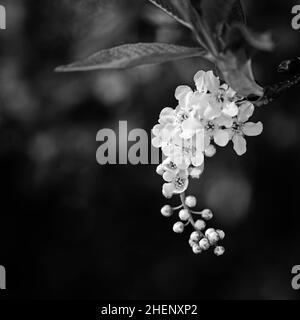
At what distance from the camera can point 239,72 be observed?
917 millimetres

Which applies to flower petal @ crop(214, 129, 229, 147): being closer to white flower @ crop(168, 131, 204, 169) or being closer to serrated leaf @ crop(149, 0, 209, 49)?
white flower @ crop(168, 131, 204, 169)

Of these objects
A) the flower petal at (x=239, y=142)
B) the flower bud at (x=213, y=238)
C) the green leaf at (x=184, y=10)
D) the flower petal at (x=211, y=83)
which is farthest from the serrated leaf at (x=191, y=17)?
the flower bud at (x=213, y=238)

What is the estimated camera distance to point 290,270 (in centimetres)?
214

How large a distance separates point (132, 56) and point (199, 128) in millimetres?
177

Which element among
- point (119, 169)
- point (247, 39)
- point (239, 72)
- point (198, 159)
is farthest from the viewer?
point (119, 169)

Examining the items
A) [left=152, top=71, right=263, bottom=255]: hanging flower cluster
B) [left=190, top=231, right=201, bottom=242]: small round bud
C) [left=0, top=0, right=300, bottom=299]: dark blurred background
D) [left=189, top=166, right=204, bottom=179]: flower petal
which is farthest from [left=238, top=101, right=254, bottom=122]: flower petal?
[left=0, top=0, right=300, bottom=299]: dark blurred background

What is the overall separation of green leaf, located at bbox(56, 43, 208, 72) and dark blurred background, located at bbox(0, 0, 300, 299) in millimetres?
1140

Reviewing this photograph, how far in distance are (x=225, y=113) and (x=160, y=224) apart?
4.32 ft

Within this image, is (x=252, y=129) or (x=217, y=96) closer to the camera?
(x=217, y=96)

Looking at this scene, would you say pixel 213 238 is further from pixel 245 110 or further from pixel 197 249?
pixel 245 110

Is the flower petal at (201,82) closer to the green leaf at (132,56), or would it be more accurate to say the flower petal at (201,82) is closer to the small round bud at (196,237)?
the green leaf at (132,56)

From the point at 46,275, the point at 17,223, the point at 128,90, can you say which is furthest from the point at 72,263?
the point at 128,90

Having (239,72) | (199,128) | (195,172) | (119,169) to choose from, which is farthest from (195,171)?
(119,169)

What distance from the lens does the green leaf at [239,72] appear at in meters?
0.89
